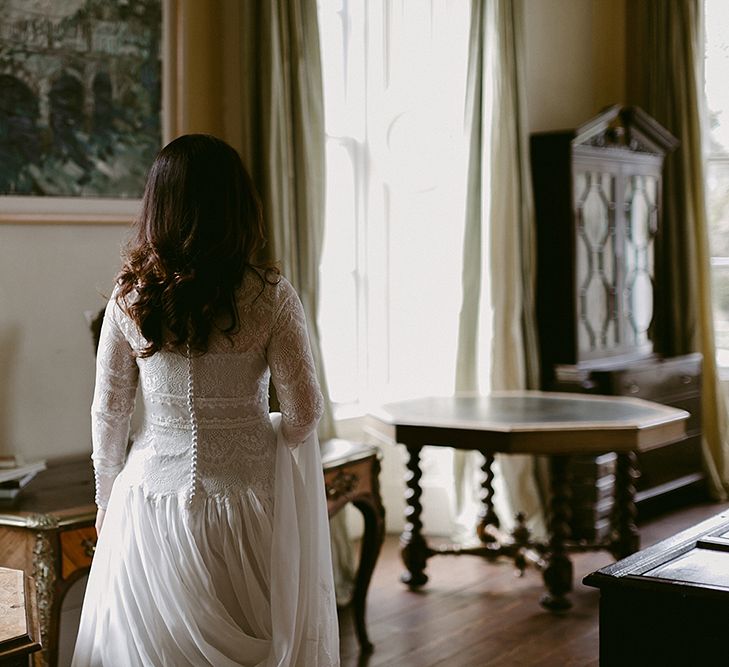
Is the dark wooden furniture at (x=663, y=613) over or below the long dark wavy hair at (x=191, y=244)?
below

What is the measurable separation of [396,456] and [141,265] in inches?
129

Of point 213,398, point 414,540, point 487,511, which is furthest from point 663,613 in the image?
point 487,511

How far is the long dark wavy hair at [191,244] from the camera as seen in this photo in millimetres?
2314

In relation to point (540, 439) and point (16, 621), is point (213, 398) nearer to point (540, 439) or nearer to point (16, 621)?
point (16, 621)

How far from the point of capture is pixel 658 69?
6527 mm

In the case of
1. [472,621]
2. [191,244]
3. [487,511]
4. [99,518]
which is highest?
[191,244]

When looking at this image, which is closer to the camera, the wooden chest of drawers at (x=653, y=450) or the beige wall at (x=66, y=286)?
the beige wall at (x=66, y=286)

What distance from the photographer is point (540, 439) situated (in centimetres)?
389

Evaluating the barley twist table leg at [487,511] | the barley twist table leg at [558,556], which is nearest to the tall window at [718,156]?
the barley twist table leg at [487,511]

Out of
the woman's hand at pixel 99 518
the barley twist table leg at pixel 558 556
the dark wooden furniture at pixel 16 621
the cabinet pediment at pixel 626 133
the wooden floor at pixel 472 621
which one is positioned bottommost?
the wooden floor at pixel 472 621

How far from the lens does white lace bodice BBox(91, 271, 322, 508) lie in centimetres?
242

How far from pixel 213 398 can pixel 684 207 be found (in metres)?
4.70

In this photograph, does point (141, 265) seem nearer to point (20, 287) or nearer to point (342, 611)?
point (20, 287)

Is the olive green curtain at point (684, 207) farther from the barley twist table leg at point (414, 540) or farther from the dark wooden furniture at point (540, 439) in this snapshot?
the barley twist table leg at point (414, 540)
